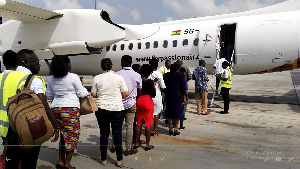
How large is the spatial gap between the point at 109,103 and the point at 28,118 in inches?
65.5

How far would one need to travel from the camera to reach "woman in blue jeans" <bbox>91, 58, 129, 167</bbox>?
14.3 ft

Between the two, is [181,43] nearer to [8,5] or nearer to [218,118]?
[218,118]

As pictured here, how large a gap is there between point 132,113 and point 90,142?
1500mm

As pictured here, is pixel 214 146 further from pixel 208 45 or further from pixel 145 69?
pixel 208 45

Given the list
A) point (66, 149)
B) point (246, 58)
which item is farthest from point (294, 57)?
point (66, 149)

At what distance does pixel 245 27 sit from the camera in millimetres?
10805

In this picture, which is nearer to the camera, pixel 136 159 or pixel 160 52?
pixel 136 159

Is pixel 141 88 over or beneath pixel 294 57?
beneath

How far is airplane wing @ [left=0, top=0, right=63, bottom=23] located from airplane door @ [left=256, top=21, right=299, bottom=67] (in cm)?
965

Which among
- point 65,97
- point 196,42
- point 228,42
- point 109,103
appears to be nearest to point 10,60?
point 65,97

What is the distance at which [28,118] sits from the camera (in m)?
2.82

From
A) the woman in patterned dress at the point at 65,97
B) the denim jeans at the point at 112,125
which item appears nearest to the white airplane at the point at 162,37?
the denim jeans at the point at 112,125

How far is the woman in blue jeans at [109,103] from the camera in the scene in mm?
4359

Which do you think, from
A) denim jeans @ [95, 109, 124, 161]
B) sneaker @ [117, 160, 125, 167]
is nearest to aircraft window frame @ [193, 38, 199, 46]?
denim jeans @ [95, 109, 124, 161]
